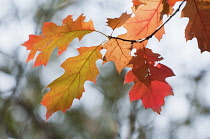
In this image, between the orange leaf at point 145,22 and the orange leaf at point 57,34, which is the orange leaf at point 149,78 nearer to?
the orange leaf at point 145,22

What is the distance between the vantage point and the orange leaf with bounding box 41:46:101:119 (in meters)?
0.76

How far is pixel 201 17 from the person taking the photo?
69 cm

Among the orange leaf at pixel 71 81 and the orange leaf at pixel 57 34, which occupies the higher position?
the orange leaf at pixel 57 34

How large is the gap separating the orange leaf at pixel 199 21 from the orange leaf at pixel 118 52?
0.59 feet

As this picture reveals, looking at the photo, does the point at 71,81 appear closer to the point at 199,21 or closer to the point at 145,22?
the point at 145,22

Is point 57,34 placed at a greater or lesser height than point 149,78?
greater

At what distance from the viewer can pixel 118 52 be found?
0.78 metres

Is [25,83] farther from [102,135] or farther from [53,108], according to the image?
[53,108]

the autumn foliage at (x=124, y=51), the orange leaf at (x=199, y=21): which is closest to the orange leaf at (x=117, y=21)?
the autumn foliage at (x=124, y=51)

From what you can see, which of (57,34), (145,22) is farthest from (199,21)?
(57,34)

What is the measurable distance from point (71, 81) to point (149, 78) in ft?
0.77

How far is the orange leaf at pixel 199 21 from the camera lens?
674 mm

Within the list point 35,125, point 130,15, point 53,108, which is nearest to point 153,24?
point 130,15

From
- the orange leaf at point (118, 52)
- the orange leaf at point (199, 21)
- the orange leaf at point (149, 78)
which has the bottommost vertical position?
the orange leaf at point (149, 78)
